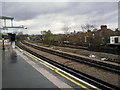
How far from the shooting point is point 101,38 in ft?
111

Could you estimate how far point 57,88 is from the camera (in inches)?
191

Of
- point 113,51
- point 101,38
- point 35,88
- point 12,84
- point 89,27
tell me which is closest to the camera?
point 35,88

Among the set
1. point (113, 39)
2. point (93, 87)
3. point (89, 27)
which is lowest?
point (93, 87)

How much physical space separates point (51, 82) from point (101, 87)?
6.79 ft

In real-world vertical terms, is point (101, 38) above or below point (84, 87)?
above

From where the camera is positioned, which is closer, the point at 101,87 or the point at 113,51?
the point at 101,87

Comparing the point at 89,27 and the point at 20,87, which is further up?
the point at 89,27

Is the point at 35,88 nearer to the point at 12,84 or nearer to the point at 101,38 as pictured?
the point at 12,84

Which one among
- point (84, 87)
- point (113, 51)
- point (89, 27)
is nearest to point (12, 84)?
point (84, 87)

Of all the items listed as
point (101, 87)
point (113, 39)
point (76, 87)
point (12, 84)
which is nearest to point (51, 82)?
point (76, 87)

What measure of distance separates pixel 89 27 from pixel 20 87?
52.0 metres

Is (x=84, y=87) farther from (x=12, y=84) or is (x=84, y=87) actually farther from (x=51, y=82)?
(x=12, y=84)

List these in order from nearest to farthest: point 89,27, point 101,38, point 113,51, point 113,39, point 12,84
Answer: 1. point 12,84
2. point 113,51
3. point 113,39
4. point 101,38
5. point 89,27

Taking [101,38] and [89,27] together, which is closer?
[101,38]
